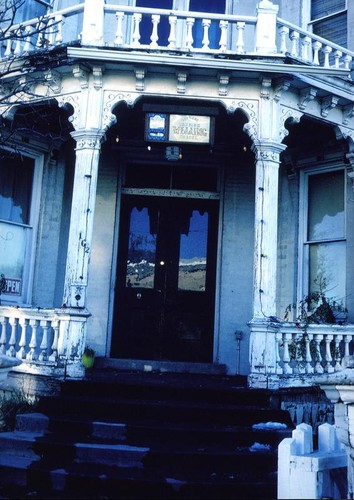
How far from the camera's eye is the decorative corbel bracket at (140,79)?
7.51m

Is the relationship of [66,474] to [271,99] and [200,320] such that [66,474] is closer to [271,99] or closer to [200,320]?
[200,320]

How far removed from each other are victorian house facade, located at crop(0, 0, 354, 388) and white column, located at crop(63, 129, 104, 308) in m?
0.03

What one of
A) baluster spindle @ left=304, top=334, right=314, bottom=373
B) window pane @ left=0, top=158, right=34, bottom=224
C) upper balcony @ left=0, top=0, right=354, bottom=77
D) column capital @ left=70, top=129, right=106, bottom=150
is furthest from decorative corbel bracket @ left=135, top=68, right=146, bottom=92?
baluster spindle @ left=304, top=334, right=314, bottom=373

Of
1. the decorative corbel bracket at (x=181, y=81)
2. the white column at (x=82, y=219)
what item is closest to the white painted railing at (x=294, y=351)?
the white column at (x=82, y=219)

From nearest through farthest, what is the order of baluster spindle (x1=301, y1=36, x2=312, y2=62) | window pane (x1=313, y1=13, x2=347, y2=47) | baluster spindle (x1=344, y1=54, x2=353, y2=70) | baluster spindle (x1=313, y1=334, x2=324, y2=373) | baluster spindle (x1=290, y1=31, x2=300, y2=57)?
baluster spindle (x1=313, y1=334, x2=324, y2=373) < baluster spindle (x1=290, y1=31, x2=300, y2=57) < baluster spindle (x1=301, y1=36, x2=312, y2=62) < baluster spindle (x1=344, y1=54, x2=353, y2=70) < window pane (x1=313, y1=13, x2=347, y2=47)

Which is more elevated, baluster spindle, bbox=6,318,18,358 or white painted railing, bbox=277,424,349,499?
baluster spindle, bbox=6,318,18,358

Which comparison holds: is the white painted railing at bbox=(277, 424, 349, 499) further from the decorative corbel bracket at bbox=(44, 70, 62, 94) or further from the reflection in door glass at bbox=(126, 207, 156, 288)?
the reflection in door glass at bbox=(126, 207, 156, 288)

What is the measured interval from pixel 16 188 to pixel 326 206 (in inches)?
201

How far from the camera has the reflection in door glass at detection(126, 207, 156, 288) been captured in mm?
9602

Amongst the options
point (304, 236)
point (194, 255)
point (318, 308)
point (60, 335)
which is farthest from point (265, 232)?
point (60, 335)

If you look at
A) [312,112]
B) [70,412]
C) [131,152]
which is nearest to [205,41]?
[312,112]

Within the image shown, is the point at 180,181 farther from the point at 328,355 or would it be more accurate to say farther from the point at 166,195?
the point at 328,355

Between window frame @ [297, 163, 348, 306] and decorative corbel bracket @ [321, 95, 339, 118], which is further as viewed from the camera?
window frame @ [297, 163, 348, 306]

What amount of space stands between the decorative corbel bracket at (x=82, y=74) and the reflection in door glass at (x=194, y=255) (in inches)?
120
